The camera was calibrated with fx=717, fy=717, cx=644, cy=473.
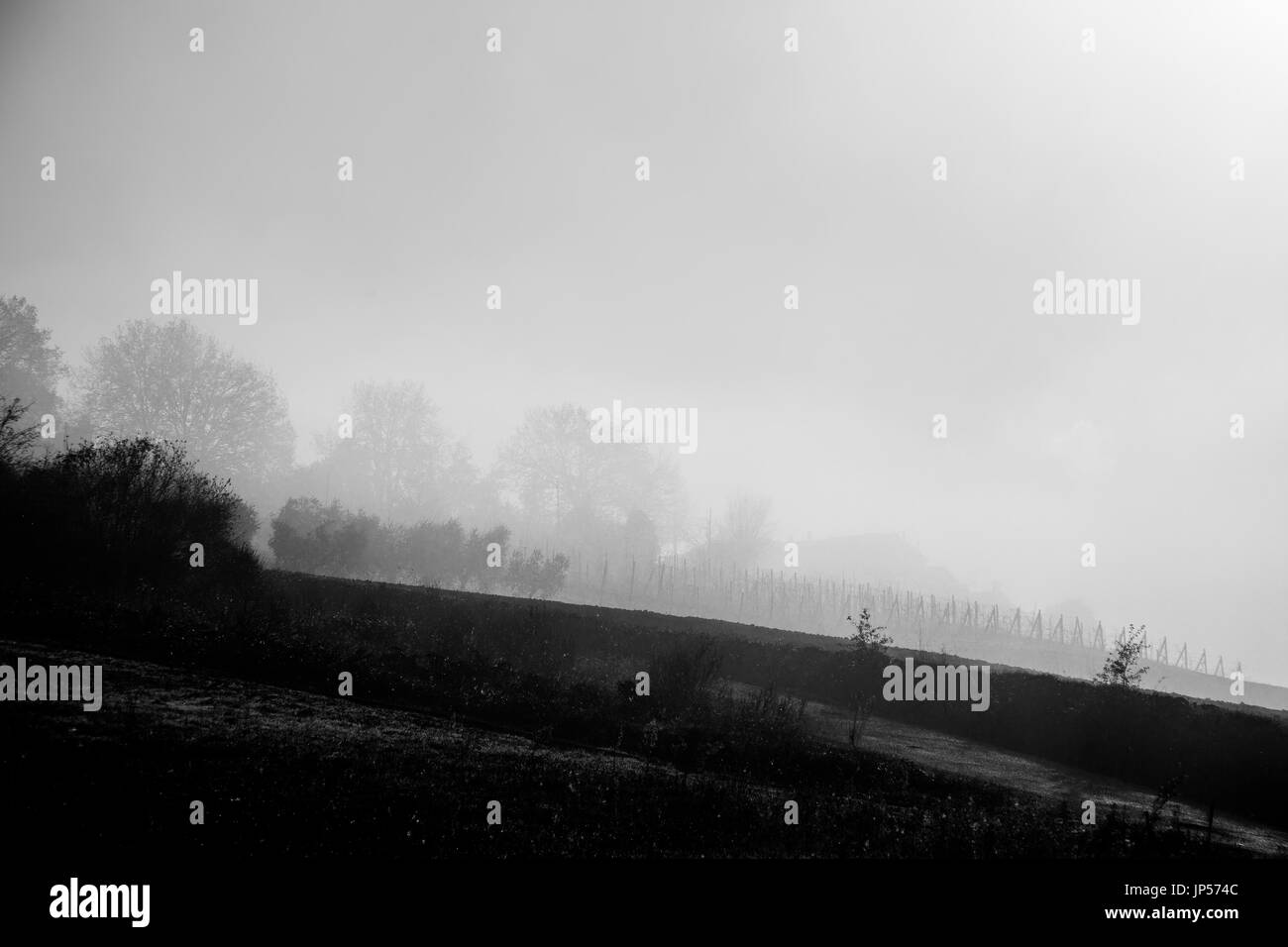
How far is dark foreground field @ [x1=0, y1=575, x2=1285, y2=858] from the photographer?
9391mm

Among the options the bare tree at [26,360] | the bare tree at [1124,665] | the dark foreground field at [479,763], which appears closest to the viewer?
the dark foreground field at [479,763]

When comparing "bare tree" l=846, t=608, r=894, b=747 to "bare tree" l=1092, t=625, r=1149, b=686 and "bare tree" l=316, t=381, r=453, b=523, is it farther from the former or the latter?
"bare tree" l=316, t=381, r=453, b=523

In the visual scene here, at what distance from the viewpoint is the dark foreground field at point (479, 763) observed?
939 centimetres

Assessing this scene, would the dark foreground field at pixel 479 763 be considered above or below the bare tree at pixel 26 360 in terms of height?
below

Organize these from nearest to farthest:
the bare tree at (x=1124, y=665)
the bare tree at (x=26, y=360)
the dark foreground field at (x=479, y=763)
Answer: the dark foreground field at (x=479, y=763), the bare tree at (x=1124, y=665), the bare tree at (x=26, y=360)

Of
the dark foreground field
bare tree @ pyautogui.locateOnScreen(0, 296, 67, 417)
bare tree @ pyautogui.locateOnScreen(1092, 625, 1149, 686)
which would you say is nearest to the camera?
the dark foreground field

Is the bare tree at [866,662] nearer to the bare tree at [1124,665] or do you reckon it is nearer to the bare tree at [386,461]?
the bare tree at [1124,665]

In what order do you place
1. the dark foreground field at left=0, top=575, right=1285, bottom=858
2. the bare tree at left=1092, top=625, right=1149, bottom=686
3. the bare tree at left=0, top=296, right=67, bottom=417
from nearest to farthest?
1. the dark foreground field at left=0, top=575, right=1285, bottom=858
2. the bare tree at left=1092, top=625, right=1149, bottom=686
3. the bare tree at left=0, top=296, right=67, bottom=417

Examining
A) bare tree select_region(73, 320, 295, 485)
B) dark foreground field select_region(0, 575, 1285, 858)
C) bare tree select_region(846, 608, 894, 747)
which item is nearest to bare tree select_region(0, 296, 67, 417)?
bare tree select_region(73, 320, 295, 485)

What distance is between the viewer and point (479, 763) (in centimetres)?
1350

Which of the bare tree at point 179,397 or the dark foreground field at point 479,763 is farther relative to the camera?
the bare tree at point 179,397

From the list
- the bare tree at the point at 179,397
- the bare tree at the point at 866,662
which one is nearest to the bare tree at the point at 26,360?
the bare tree at the point at 179,397

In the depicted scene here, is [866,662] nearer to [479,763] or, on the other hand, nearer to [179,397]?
[479,763]
